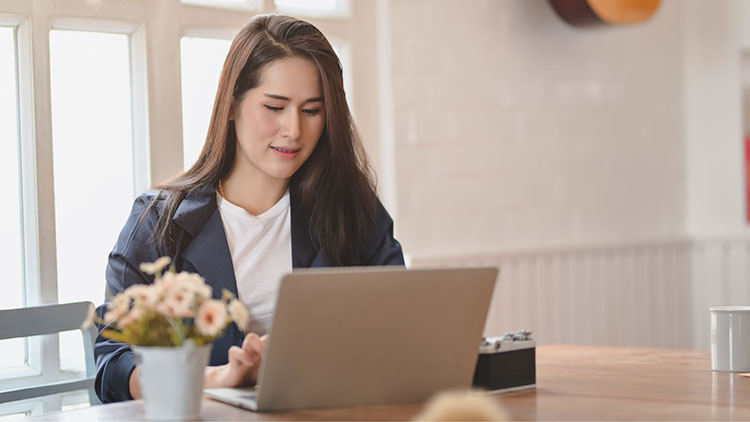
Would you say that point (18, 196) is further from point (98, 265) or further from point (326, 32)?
point (326, 32)

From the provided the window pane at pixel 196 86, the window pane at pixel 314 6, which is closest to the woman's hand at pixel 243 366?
the window pane at pixel 196 86

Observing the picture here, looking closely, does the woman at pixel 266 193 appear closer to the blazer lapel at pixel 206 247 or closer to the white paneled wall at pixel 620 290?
the blazer lapel at pixel 206 247

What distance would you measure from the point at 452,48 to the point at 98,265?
4.42ft

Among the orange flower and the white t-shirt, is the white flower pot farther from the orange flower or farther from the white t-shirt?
the white t-shirt

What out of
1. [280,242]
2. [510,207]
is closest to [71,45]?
[280,242]

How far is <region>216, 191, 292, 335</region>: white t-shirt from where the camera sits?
1.95 m

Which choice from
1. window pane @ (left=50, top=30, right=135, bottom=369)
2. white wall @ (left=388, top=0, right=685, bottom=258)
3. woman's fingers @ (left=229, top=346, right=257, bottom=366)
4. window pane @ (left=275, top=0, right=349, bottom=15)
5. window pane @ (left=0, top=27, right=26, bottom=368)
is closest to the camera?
woman's fingers @ (left=229, top=346, right=257, bottom=366)

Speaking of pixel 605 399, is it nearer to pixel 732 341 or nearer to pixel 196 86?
pixel 732 341

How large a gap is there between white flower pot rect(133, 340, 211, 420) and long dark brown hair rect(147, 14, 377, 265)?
0.66 meters

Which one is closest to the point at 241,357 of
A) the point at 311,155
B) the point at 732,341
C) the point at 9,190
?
the point at 311,155

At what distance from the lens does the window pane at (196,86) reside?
101 inches

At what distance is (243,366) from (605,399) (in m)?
0.54

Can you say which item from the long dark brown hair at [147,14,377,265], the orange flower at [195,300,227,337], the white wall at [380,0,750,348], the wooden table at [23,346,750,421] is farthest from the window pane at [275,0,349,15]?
the orange flower at [195,300,227,337]

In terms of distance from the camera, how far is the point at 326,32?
9.39ft
